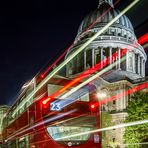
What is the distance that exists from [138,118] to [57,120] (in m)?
31.8

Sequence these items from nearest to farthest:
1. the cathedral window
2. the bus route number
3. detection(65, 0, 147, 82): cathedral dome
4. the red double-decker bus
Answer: the red double-decker bus → the bus route number → detection(65, 0, 147, 82): cathedral dome → the cathedral window

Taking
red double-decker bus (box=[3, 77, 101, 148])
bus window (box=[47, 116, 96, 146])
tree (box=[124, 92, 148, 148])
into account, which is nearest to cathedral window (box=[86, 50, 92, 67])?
tree (box=[124, 92, 148, 148])

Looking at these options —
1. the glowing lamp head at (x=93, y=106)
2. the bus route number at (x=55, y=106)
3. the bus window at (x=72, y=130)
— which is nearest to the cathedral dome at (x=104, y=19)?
the glowing lamp head at (x=93, y=106)

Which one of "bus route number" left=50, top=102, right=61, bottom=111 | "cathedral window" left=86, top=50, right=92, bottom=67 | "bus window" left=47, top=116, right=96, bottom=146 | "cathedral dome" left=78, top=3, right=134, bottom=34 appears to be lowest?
"bus window" left=47, top=116, right=96, bottom=146

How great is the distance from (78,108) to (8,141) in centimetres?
630

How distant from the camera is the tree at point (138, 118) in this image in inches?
1722

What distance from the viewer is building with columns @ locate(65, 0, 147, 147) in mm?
75625

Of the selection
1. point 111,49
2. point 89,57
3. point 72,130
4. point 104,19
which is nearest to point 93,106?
point 72,130

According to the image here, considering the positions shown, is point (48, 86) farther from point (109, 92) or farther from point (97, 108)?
point (109, 92)

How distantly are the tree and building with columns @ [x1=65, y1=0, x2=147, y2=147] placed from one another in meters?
28.1

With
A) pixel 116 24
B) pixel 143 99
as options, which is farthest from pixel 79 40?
pixel 143 99

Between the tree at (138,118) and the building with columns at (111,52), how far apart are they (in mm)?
28081

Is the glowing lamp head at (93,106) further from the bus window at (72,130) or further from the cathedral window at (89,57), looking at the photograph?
the cathedral window at (89,57)

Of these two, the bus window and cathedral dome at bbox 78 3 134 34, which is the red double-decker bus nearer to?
the bus window
